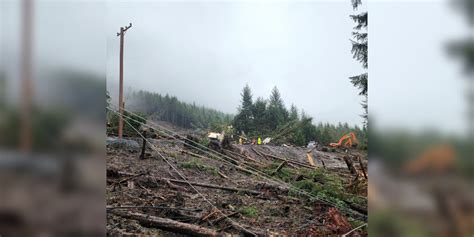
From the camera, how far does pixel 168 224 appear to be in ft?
8.82

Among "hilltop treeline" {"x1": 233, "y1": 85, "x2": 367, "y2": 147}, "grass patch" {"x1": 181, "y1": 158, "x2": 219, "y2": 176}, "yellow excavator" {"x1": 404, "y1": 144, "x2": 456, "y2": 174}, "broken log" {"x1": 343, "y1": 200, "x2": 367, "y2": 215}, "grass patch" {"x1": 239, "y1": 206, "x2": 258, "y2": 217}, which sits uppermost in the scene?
"hilltop treeline" {"x1": 233, "y1": 85, "x2": 367, "y2": 147}

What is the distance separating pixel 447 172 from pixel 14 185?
226 cm

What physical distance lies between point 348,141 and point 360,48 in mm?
738

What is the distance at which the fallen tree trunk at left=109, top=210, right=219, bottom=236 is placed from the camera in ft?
8.82

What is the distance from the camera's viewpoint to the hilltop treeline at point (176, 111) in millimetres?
2699

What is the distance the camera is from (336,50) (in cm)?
262

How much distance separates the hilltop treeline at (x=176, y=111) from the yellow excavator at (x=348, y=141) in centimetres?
90

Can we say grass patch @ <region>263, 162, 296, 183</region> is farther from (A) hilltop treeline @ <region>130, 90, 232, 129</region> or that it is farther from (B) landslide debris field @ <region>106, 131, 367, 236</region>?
(A) hilltop treeline @ <region>130, 90, 232, 129</region>

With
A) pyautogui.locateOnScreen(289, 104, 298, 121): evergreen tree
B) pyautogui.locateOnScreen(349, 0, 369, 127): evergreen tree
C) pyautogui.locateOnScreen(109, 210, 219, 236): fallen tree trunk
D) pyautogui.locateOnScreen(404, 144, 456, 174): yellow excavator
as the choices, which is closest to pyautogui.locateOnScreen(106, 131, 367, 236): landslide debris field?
pyautogui.locateOnScreen(109, 210, 219, 236): fallen tree trunk

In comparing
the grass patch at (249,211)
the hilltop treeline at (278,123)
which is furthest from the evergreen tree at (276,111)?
the grass patch at (249,211)

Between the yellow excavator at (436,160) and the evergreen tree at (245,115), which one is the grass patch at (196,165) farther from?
the yellow excavator at (436,160)

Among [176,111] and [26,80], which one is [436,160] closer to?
[176,111]

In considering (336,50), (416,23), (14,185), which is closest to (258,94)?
(336,50)

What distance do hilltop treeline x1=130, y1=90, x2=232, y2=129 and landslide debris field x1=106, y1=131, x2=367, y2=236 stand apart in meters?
0.17
